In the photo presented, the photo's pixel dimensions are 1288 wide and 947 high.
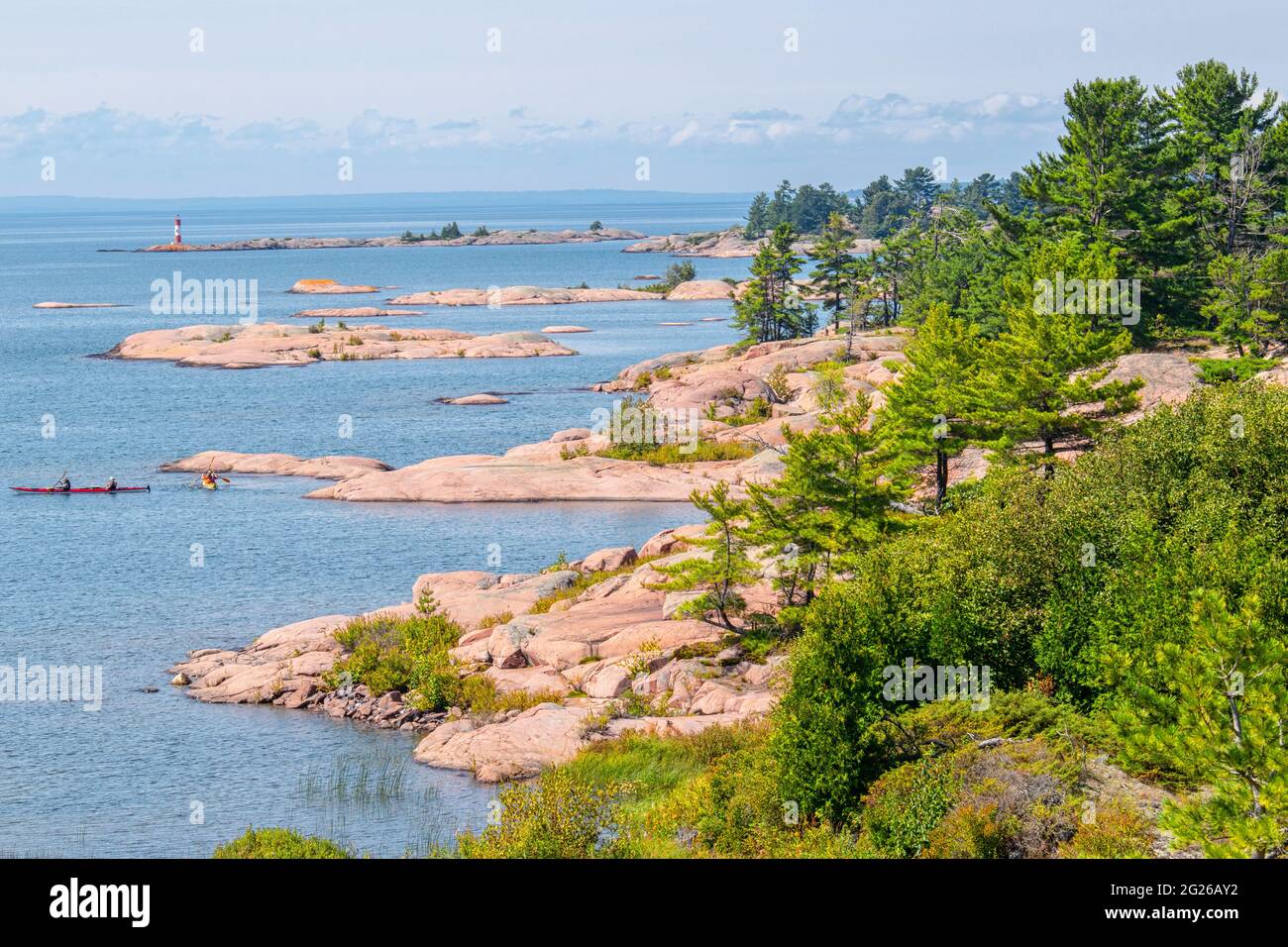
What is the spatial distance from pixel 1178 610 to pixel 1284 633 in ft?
7.54

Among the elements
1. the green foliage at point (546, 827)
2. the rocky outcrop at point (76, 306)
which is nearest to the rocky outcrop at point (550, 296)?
the rocky outcrop at point (76, 306)

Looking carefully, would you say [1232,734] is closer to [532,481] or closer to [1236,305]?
[1236,305]

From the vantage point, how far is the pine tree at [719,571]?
129 ft

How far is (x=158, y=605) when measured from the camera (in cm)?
5262

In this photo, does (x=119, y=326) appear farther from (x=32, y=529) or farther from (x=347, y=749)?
(x=347, y=749)

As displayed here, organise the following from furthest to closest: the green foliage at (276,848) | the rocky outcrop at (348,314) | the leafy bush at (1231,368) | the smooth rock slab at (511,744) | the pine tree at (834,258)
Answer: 1. the rocky outcrop at (348,314)
2. the pine tree at (834,258)
3. the leafy bush at (1231,368)
4. the smooth rock slab at (511,744)
5. the green foliage at (276,848)

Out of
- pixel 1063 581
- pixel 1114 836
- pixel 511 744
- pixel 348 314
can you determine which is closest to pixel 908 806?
pixel 1114 836

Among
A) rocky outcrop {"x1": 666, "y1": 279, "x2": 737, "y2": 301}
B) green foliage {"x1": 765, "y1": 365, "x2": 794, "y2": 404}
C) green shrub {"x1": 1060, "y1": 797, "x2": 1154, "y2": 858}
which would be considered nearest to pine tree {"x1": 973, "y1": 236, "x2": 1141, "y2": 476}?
green shrub {"x1": 1060, "y1": 797, "x2": 1154, "y2": 858}

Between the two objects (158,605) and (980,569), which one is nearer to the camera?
(980,569)

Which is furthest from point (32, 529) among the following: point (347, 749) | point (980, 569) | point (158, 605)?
point (980, 569)

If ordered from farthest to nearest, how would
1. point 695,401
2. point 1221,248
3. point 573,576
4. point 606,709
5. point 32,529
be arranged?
point 695,401 → point 1221,248 → point 32,529 → point 573,576 → point 606,709

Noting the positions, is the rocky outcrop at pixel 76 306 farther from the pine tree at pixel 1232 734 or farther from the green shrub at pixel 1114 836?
the pine tree at pixel 1232 734

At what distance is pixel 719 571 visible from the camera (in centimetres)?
3944

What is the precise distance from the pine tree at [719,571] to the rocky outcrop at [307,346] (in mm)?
89030
